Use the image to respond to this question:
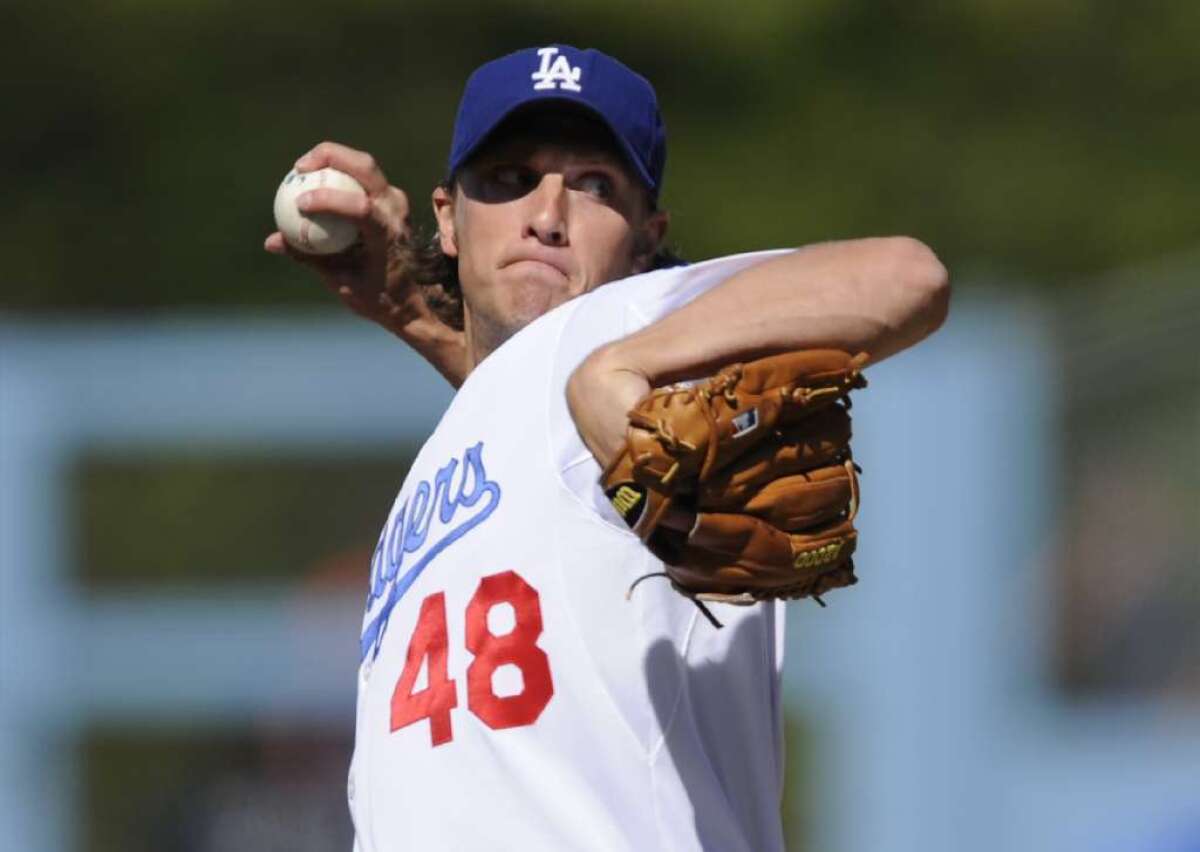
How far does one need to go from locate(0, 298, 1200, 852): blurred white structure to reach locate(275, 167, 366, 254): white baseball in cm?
212

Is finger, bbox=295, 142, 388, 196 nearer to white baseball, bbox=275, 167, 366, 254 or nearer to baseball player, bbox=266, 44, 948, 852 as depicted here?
white baseball, bbox=275, 167, 366, 254

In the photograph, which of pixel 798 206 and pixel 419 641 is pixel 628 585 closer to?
pixel 419 641

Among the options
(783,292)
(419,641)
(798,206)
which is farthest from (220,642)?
(798,206)

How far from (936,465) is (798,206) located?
448cm

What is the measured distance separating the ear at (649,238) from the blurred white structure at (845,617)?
84.0 inches

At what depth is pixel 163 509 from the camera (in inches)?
227

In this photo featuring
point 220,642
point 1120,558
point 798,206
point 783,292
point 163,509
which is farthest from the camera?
point 798,206

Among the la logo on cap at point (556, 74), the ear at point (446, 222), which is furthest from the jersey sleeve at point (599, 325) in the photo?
the ear at point (446, 222)

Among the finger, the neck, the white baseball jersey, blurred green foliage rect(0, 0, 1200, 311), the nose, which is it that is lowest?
the white baseball jersey

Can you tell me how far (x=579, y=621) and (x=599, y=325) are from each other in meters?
0.29

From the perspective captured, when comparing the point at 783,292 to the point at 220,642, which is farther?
the point at 220,642

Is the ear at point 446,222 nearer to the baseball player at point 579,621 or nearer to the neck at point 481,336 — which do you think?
the neck at point 481,336

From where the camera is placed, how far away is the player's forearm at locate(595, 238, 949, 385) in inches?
74.4

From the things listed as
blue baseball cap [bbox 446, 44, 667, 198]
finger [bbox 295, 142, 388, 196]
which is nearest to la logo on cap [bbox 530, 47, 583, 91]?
blue baseball cap [bbox 446, 44, 667, 198]
